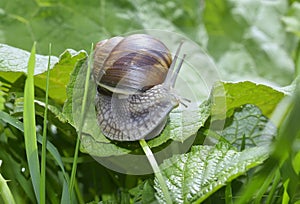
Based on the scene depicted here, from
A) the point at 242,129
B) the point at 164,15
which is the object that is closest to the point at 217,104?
the point at 242,129

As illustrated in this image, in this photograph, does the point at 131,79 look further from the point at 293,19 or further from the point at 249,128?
the point at 293,19

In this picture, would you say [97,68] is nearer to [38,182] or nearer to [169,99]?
[169,99]

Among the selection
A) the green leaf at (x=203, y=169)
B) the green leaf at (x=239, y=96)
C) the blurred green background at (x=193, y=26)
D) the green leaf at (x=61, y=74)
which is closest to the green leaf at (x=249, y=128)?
the green leaf at (x=239, y=96)

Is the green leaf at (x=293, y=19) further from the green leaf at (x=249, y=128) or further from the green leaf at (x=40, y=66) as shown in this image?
the green leaf at (x=40, y=66)

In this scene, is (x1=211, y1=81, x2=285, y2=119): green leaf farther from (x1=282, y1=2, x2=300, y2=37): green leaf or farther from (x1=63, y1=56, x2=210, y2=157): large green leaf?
(x1=282, y1=2, x2=300, y2=37): green leaf

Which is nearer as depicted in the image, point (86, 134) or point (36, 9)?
point (86, 134)

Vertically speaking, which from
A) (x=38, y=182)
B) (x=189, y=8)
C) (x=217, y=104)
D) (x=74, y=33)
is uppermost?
(x=189, y=8)

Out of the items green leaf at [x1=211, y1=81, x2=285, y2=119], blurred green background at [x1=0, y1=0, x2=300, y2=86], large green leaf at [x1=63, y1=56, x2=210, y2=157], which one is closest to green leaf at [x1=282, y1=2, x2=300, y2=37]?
blurred green background at [x1=0, y1=0, x2=300, y2=86]
